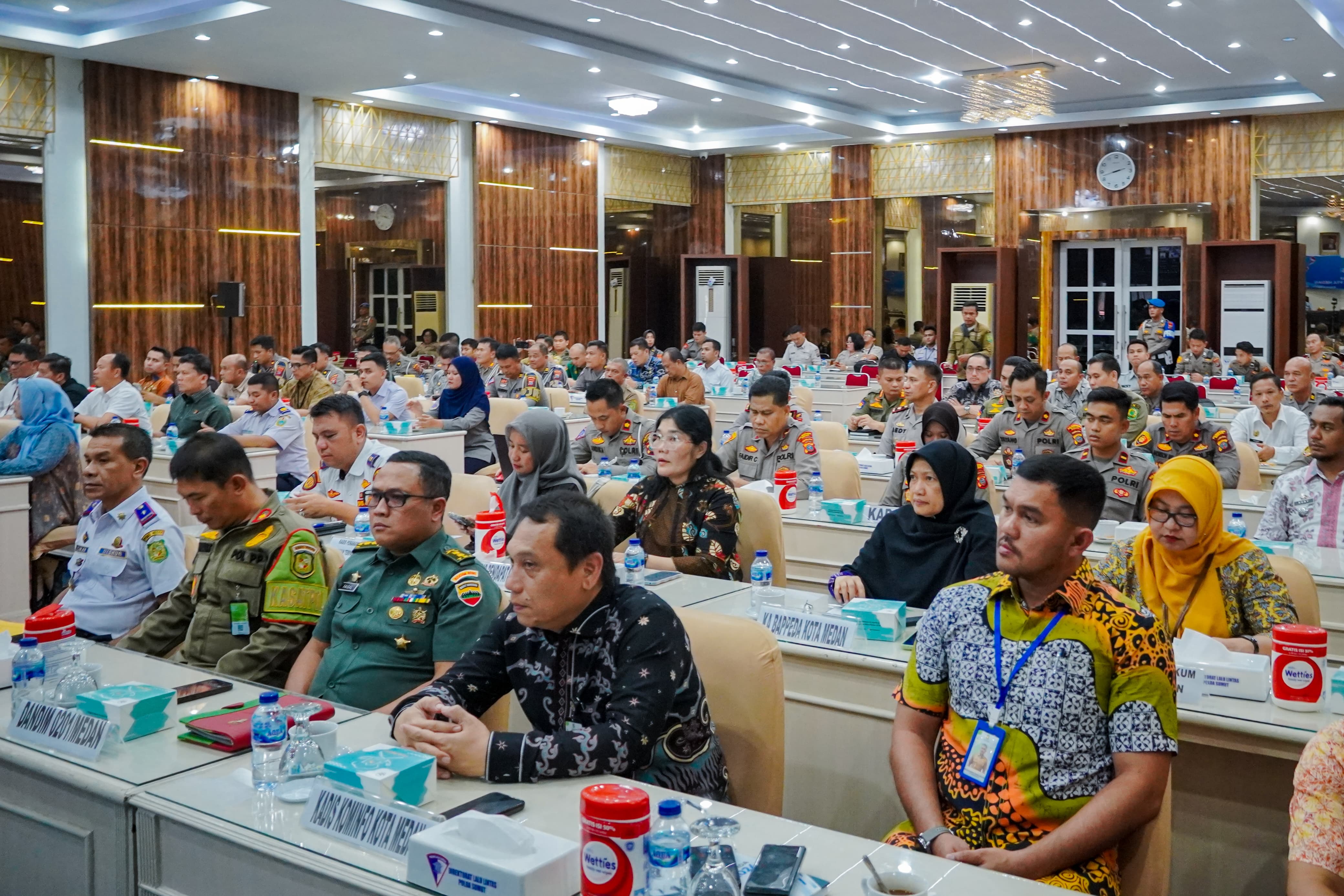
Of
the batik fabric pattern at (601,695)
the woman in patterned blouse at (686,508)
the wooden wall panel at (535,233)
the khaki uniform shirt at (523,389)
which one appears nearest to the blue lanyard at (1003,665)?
the batik fabric pattern at (601,695)

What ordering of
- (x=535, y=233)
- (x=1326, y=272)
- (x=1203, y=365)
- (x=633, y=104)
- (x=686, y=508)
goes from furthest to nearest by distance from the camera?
(x=1326, y=272), (x=535, y=233), (x=633, y=104), (x=1203, y=365), (x=686, y=508)

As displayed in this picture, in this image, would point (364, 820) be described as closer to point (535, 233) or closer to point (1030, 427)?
point (1030, 427)

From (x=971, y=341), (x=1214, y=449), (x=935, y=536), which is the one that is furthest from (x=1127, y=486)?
(x=971, y=341)

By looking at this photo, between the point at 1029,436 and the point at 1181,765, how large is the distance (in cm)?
371

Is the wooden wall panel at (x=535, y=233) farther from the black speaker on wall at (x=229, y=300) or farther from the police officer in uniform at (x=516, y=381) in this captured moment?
the police officer in uniform at (x=516, y=381)

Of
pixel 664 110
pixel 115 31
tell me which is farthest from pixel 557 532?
pixel 664 110

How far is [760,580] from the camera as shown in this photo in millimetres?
3529

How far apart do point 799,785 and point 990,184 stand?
14159 mm

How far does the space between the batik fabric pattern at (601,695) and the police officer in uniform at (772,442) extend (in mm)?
3031

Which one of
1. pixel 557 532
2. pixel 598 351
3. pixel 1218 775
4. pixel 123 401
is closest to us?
pixel 557 532

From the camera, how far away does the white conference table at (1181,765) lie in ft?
7.88

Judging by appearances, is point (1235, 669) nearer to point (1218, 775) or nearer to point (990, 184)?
point (1218, 775)

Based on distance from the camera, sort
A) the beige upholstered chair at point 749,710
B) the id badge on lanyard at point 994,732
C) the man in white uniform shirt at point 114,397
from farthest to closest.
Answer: the man in white uniform shirt at point 114,397
the beige upholstered chair at point 749,710
the id badge on lanyard at point 994,732

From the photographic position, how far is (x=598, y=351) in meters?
11.3
